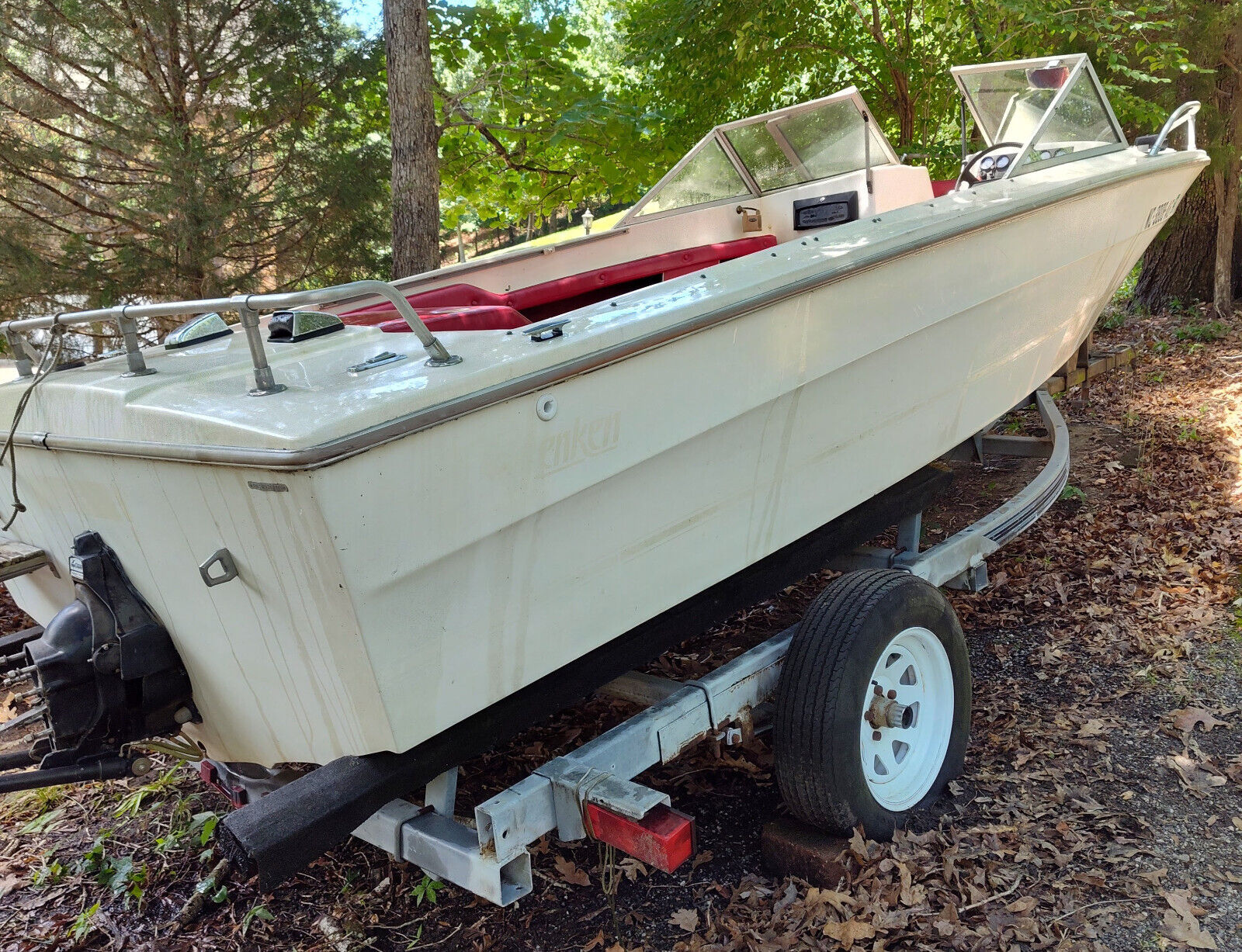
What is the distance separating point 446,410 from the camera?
1.74 meters

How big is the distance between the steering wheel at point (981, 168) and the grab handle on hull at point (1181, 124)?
624 mm

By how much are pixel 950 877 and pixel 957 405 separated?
164 centimetres

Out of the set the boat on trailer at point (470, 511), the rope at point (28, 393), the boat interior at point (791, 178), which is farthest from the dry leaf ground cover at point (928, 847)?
the boat interior at point (791, 178)

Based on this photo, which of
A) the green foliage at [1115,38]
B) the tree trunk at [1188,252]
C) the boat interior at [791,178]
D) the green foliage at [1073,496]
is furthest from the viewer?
the tree trunk at [1188,252]

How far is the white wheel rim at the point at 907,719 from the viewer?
8.36ft

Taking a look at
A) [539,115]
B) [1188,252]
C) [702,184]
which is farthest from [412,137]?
[1188,252]

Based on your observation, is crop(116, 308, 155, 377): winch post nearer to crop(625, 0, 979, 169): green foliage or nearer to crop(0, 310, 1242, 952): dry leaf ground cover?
crop(0, 310, 1242, 952): dry leaf ground cover

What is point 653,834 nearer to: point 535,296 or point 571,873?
point 571,873

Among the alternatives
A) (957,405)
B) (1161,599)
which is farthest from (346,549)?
(1161,599)

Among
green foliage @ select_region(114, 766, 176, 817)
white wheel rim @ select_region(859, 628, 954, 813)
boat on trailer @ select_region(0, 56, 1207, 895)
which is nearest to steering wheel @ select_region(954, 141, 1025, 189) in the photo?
boat on trailer @ select_region(0, 56, 1207, 895)

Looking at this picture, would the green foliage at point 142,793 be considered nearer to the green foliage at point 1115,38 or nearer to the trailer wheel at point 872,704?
the trailer wheel at point 872,704

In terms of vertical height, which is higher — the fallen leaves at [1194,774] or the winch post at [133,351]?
the winch post at [133,351]

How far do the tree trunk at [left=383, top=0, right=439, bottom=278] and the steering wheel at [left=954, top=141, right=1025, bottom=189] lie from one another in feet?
9.53

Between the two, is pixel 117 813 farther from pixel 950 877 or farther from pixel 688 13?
pixel 688 13
